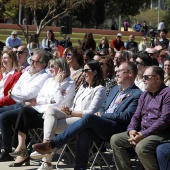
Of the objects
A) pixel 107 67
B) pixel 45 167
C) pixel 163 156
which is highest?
pixel 107 67

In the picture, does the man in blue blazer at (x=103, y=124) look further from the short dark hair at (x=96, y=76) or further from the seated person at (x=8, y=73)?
the seated person at (x=8, y=73)

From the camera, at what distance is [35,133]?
28.4 ft

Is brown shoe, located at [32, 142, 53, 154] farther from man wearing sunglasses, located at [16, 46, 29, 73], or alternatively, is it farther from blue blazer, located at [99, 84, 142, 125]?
man wearing sunglasses, located at [16, 46, 29, 73]

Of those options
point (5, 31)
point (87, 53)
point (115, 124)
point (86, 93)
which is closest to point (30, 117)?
point (86, 93)

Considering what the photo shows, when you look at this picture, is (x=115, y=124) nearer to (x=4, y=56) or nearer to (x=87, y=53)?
(x=4, y=56)

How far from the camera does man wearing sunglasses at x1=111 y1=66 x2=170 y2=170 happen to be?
22.1ft

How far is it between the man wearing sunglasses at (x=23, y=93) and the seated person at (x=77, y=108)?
15.0 inches

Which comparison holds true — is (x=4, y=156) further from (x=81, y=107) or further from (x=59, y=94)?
(x=81, y=107)

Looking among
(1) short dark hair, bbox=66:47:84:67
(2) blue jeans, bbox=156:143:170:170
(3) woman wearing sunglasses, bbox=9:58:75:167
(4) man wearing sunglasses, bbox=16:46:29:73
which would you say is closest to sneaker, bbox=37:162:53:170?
(3) woman wearing sunglasses, bbox=9:58:75:167

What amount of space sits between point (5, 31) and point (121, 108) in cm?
2984

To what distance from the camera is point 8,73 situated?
9930 mm

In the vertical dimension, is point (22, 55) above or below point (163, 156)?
above

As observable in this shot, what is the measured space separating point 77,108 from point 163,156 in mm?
2100

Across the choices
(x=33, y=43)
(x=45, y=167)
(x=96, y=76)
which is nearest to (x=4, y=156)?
(x=45, y=167)
